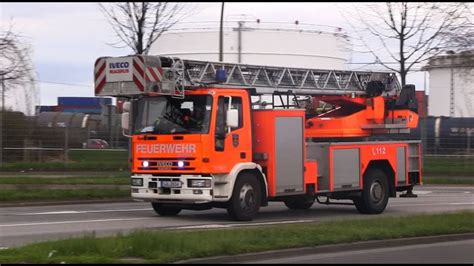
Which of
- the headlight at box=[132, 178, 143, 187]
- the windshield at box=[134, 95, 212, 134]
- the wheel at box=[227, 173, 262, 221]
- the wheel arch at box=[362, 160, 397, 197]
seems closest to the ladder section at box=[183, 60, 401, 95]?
the windshield at box=[134, 95, 212, 134]

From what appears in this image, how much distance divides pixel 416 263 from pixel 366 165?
885 cm

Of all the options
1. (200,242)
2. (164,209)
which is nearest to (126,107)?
(164,209)

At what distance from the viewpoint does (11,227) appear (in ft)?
48.4

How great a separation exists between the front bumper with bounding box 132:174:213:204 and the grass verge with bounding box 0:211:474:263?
2934 mm

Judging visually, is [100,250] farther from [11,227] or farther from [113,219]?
[113,219]

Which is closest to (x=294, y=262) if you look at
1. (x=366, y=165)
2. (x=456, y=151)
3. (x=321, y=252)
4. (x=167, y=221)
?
(x=321, y=252)

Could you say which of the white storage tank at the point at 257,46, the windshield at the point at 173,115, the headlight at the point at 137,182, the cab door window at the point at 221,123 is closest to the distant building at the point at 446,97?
the white storage tank at the point at 257,46

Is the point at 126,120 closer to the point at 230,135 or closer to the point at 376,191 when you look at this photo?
the point at 230,135

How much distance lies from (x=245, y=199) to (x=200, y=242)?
5.55 metres

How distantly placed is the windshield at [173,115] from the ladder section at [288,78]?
53 centimetres

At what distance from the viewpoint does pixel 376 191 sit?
64.7 ft

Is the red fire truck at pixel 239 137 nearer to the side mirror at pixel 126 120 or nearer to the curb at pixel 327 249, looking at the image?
the side mirror at pixel 126 120

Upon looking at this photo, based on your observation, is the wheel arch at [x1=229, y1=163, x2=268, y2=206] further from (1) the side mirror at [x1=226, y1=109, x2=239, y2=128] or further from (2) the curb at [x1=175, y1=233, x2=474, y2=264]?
(2) the curb at [x1=175, y1=233, x2=474, y2=264]

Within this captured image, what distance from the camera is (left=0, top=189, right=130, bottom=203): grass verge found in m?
21.0
